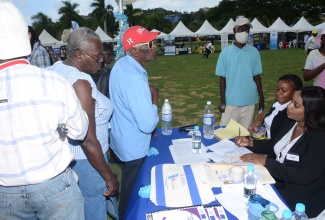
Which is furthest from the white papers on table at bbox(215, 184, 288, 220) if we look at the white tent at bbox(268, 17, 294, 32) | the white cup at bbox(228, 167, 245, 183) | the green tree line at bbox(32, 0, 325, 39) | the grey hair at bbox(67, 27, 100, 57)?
the green tree line at bbox(32, 0, 325, 39)

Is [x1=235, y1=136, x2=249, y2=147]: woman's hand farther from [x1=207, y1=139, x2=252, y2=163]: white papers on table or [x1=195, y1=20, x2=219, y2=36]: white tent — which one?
[x1=195, y1=20, x2=219, y2=36]: white tent

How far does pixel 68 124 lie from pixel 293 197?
169 cm

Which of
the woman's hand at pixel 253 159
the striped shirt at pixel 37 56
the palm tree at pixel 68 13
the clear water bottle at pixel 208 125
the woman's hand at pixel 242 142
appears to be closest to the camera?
the woman's hand at pixel 253 159

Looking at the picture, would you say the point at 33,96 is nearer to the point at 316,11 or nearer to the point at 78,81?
the point at 78,81

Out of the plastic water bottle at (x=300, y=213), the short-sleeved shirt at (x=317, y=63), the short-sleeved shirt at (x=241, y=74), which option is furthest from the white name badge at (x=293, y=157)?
the short-sleeved shirt at (x=317, y=63)

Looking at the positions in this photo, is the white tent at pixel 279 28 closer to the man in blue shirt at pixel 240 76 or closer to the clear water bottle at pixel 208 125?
the man in blue shirt at pixel 240 76

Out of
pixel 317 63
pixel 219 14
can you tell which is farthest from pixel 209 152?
pixel 219 14

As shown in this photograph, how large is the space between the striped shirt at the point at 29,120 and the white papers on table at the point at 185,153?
111cm

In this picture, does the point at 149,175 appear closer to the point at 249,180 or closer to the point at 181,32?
the point at 249,180

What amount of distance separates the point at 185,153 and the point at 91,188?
33.2 inches

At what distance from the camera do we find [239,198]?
1.77 m

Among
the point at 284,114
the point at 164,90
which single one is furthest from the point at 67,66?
the point at 164,90

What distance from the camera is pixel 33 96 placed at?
1379 millimetres

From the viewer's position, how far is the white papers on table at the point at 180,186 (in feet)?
5.63
